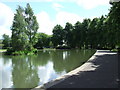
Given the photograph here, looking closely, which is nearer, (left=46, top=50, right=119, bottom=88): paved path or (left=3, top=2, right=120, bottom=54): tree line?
(left=46, top=50, right=119, bottom=88): paved path

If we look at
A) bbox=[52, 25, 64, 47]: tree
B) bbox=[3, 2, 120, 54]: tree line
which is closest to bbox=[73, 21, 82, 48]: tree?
bbox=[3, 2, 120, 54]: tree line

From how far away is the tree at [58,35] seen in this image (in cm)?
7225

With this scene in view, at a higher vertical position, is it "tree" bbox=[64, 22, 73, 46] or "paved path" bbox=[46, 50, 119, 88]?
"tree" bbox=[64, 22, 73, 46]

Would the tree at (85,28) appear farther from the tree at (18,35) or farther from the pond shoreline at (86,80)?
the pond shoreline at (86,80)

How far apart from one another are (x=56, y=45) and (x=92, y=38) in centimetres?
1984

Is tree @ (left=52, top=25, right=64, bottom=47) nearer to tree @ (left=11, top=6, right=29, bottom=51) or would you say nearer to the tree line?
the tree line

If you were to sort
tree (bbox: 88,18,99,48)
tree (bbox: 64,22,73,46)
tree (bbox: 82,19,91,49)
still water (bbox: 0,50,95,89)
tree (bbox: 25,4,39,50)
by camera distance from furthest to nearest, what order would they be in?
tree (bbox: 64,22,73,46), tree (bbox: 82,19,91,49), tree (bbox: 88,18,99,48), tree (bbox: 25,4,39,50), still water (bbox: 0,50,95,89)

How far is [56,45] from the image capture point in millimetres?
73188

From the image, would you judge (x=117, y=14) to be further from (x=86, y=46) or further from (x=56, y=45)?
(x=56, y=45)

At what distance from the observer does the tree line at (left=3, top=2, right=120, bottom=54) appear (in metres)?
36.1

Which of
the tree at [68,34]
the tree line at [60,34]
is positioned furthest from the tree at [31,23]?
the tree at [68,34]

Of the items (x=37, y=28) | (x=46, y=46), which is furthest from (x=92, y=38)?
(x=46, y=46)

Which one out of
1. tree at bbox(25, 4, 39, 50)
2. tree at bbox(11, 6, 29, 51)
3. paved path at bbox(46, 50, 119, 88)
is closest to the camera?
paved path at bbox(46, 50, 119, 88)

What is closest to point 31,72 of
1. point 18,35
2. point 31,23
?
point 18,35
